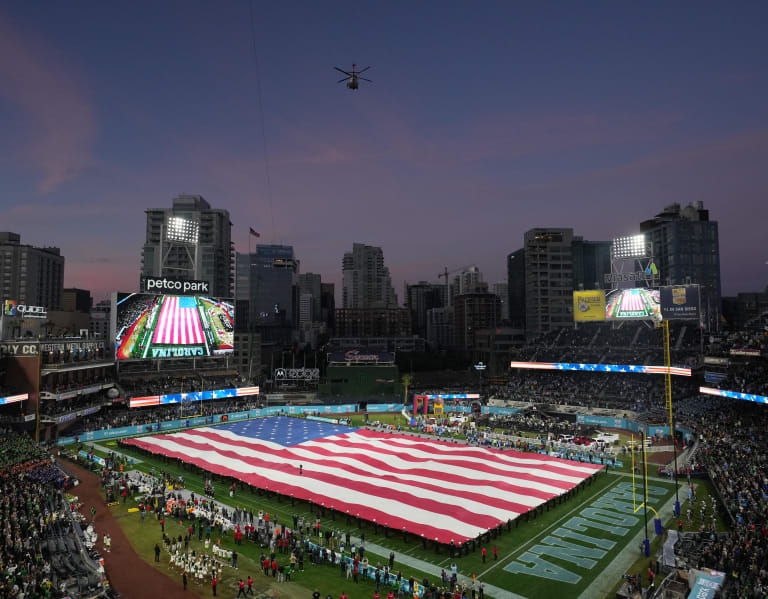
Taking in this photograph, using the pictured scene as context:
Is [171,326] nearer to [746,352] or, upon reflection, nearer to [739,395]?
[739,395]

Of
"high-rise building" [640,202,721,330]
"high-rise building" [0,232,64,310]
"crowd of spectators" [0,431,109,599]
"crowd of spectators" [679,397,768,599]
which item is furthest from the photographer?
"high-rise building" [0,232,64,310]

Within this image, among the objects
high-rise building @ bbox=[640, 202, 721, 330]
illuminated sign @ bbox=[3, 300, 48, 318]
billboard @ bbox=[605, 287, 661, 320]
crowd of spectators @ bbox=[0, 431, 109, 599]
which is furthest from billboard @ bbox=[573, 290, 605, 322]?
high-rise building @ bbox=[640, 202, 721, 330]

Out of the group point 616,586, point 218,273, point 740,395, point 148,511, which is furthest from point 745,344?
point 218,273

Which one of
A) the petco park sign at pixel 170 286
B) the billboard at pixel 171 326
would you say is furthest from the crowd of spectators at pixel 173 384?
the petco park sign at pixel 170 286

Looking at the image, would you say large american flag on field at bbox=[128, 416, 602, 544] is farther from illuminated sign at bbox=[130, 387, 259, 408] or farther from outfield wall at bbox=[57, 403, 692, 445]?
illuminated sign at bbox=[130, 387, 259, 408]

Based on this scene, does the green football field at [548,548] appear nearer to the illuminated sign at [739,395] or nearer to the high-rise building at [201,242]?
the illuminated sign at [739,395]

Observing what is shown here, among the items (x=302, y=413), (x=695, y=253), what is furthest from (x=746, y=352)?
(x=695, y=253)
